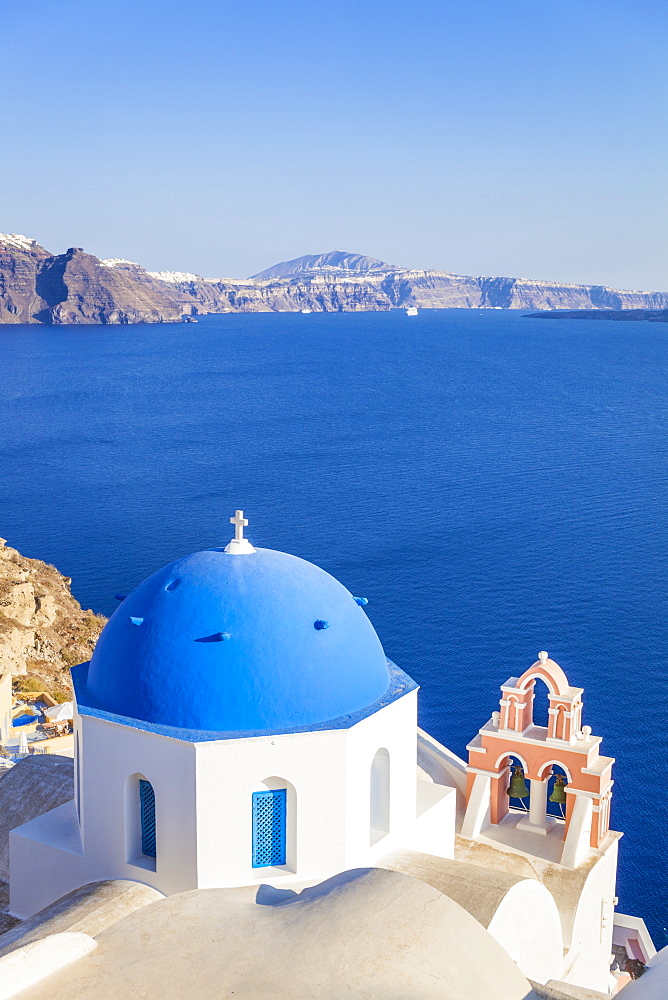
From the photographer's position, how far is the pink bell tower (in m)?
12.4

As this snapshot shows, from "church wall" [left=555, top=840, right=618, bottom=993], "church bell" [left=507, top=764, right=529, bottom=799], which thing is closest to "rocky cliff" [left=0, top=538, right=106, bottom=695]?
"church bell" [left=507, top=764, right=529, bottom=799]

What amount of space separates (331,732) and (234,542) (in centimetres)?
227

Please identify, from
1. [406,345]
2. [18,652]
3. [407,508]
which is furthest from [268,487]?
[406,345]

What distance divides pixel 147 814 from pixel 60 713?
12525 millimetres

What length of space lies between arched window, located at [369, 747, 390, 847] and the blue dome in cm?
76

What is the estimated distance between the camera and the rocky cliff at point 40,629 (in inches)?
1062

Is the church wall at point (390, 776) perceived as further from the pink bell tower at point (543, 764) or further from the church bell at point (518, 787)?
the church bell at point (518, 787)

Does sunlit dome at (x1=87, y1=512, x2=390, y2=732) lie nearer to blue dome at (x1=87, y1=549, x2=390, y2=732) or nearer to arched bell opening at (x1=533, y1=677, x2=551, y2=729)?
blue dome at (x1=87, y1=549, x2=390, y2=732)

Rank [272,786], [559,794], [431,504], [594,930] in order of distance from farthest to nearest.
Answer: [431,504], [559,794], [594,930], [272,786]

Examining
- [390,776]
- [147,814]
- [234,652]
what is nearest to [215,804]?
[147,814]

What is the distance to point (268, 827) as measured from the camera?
9359 millimetres

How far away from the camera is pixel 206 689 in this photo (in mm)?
9219

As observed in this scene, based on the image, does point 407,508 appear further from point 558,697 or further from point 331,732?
point 331,732

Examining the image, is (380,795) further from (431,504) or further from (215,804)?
(431,504)
